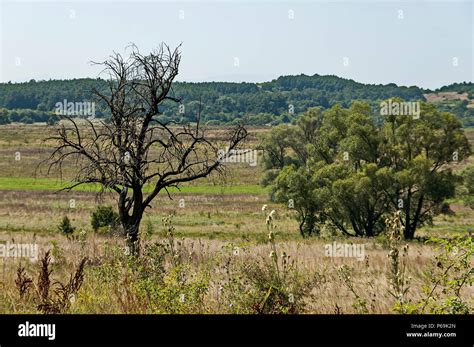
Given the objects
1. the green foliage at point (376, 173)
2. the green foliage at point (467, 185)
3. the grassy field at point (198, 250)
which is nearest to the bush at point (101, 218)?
the grassy field at point (198, 250)

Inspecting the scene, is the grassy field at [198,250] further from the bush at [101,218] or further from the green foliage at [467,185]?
the green foliage at [467,185]

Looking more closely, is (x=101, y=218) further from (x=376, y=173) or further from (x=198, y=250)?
(x=198, y=250)

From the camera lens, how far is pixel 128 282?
24.3ft

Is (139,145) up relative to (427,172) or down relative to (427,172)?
up

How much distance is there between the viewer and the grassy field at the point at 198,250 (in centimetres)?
677

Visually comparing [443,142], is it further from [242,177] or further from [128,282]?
[242,177]

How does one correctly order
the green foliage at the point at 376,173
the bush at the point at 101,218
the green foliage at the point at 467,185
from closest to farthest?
the bush at the point at 101,218, the green foliage at the point at 376,173, the green foliage at the point at 467,185

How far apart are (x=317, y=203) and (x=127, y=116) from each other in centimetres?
2360

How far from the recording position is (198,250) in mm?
22578

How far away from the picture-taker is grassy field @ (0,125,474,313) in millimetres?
6770

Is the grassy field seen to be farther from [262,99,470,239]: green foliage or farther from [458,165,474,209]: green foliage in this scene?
[458,165,474,209]: green foliage

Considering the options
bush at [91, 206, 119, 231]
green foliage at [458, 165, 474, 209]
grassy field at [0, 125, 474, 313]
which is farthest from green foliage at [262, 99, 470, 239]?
bush at [91, 206, 119, 231]

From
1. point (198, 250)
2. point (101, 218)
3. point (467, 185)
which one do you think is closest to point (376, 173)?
point (467, 185)
